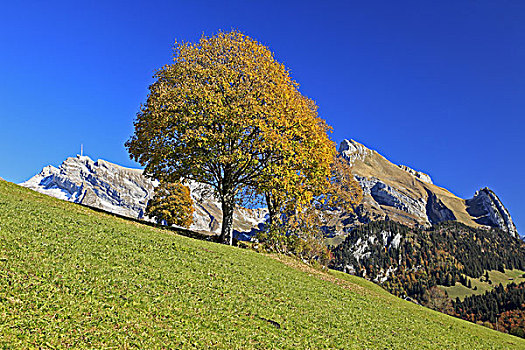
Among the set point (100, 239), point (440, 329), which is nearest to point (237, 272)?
point (100, 239)

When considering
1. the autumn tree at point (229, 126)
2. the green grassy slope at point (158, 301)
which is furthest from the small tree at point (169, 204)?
the green grassy slope at point (158, 301)

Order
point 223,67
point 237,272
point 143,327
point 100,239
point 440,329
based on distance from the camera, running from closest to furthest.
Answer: point 143,327 < point 100,239 < point 237,272 < point 440,329 < point 223,67

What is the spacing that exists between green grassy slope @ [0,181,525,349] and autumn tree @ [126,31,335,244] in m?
9.40

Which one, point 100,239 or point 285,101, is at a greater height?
point 285,101

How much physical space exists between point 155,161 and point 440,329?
2450 cm

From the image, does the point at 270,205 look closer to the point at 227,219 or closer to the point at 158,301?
the point at 227,219

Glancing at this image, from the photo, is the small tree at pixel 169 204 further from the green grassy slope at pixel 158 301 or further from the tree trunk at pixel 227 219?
the green grassy slope at pixel 158 301

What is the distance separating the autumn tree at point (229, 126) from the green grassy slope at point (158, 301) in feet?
30.8

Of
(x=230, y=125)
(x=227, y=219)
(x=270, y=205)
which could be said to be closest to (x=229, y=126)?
(x=230, y=125)

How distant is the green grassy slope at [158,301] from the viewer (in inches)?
397

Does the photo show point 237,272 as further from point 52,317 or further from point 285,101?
point 285,101

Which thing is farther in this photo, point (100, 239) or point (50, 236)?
point (100, 239)

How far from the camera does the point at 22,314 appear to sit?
31.6 ft

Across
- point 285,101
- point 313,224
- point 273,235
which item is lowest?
point 273,235
